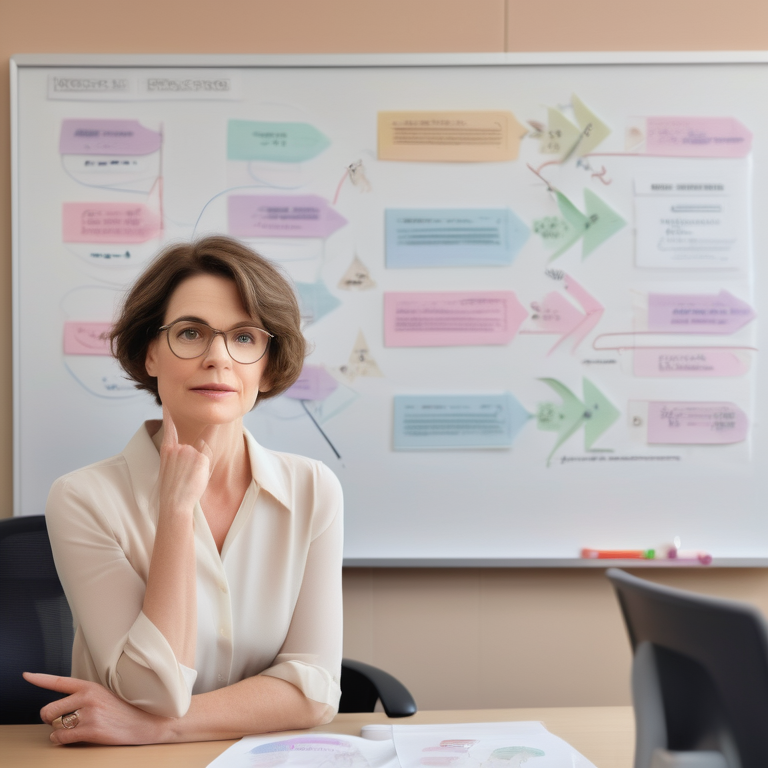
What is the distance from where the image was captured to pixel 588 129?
1882 mm

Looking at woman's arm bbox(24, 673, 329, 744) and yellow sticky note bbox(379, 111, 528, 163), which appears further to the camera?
yellow sticky note bbox(379, 111, 528, 163)

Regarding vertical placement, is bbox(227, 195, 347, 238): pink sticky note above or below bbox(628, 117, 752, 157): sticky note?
below

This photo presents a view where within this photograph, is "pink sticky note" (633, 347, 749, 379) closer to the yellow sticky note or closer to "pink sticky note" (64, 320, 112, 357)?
the yellow sticky note

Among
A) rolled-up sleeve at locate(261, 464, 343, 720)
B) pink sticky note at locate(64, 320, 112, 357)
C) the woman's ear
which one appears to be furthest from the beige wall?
the woman's ear

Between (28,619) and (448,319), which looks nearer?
(28,619)

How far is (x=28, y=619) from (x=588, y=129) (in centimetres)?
178

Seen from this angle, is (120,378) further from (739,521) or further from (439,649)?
(739,521)

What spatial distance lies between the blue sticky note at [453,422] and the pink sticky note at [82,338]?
2.66 feet

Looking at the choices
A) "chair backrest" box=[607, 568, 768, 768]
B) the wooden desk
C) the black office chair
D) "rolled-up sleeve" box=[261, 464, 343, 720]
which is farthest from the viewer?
the black office chair

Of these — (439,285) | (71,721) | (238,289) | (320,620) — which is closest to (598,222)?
(439,285)

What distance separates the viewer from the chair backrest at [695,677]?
58 cm

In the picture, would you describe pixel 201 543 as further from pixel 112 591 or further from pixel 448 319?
pixel 448 319

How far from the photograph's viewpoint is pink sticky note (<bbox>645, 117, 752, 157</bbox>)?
1.88 metres

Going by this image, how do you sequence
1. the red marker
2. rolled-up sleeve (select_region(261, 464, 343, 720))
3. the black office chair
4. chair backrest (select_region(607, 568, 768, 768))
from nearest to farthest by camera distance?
chair backrest (select_region(607, 568, 768, 768))
rolled-up sleeve (select_region(261, 464, 343, 720))
the black office chair
the red marker
